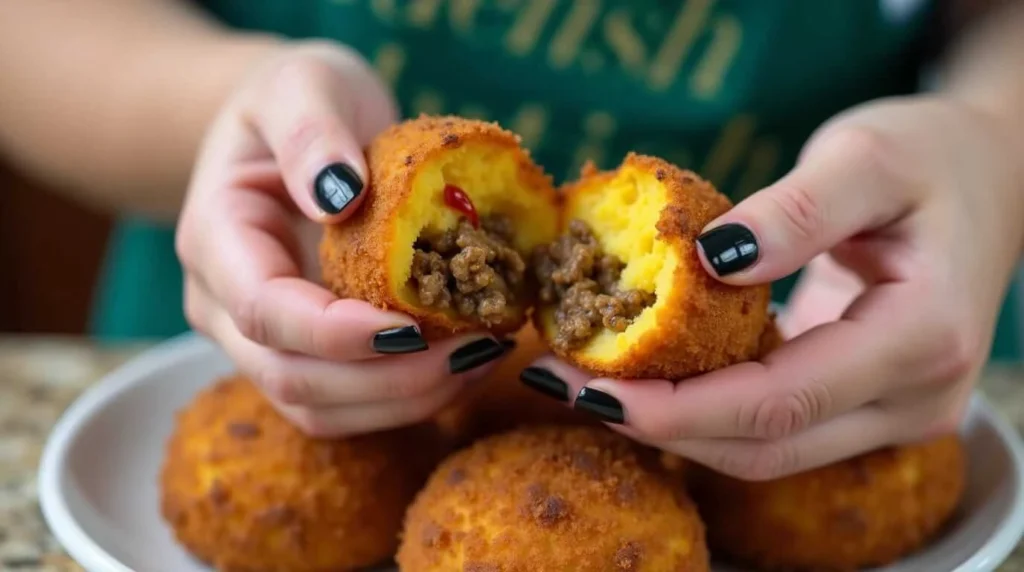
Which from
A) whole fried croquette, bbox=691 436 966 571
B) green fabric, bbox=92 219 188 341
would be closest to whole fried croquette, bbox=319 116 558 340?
whole fried croquette, bbox=691 436 966 571

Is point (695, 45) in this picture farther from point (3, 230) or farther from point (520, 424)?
point (3, 230)

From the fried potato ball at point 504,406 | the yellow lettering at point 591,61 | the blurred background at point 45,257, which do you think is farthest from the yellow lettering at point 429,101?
the blurred background at point 45,257

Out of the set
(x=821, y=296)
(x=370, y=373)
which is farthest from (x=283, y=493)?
→ (x=821, y=296)

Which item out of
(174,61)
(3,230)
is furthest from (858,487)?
(3,230)

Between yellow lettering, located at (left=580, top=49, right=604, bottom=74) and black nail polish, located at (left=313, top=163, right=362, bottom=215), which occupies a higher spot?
black nail polish, located at (left=313, top=163, right=362, bottom=215)

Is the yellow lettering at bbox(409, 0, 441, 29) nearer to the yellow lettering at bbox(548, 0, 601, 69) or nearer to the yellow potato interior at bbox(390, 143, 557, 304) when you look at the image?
the yellow lettering at bbox(548, 0, 601, 69)

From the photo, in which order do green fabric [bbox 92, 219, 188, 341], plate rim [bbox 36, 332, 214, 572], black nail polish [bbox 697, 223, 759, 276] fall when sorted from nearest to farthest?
1. black nail polish [bbox 697, 223, 759, 276]
2. plate rim [bbox 36, 332, 214, 572]
3. green fabric [bbox 92, 219, 188, 341]

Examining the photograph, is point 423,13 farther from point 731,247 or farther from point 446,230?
point 731,247

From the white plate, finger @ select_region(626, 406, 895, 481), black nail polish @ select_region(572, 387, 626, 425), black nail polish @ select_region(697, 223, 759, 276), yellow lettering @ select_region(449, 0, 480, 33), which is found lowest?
the white plate
